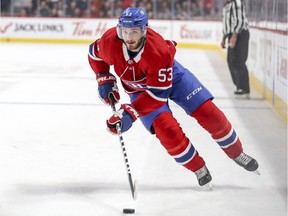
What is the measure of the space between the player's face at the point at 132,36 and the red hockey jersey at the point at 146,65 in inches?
2.3

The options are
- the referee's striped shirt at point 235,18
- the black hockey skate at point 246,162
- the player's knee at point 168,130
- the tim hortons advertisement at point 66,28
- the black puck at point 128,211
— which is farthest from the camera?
the tim hortons advertisement at point 66,28

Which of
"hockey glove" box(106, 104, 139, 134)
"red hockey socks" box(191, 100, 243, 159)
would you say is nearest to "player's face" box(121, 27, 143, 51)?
"hockey glove" box(106, 104, 139, 134)

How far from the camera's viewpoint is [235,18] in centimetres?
749

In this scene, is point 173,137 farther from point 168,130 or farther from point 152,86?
point 152,86

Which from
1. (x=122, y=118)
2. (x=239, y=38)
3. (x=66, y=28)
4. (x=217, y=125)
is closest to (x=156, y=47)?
(x=122, y=118)

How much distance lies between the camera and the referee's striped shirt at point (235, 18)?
295 inches

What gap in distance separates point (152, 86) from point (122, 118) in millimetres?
211

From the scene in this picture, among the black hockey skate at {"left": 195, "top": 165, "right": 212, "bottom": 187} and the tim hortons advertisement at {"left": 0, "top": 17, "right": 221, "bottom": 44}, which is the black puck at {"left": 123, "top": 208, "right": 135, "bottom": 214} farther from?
the tim hortons advertisement at {"left": 0, "top": 17, "right": 221, "bottom": 44}

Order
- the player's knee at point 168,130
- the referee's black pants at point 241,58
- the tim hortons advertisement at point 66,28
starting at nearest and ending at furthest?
the player's knee at point 168,130
the referee's black pants at point 241,58
the tim hortons advertisement at point 66,28

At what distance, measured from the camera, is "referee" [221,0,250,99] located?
7.53 metres

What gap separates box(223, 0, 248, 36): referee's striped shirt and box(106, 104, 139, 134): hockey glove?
426cm

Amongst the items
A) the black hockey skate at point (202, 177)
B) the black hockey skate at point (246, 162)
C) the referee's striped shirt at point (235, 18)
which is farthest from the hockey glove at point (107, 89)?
the referee's striped shirt at point (235, 18)

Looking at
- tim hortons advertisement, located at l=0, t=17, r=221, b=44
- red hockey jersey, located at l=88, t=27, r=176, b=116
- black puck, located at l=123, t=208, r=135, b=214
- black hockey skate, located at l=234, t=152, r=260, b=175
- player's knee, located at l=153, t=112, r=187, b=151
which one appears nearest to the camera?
black puck, located at l=123, t=208, r=135, b=214

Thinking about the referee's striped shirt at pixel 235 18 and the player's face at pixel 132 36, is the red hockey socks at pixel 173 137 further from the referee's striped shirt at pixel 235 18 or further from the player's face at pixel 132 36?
the referee's striped shirt at pixel 235 18
